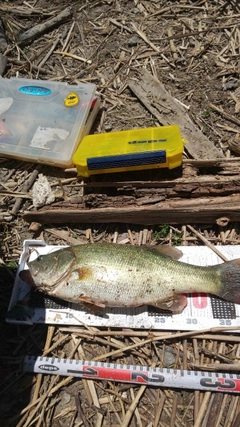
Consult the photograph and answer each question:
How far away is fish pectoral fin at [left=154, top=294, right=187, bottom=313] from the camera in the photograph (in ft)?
10.9

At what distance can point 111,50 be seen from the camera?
5215 mm

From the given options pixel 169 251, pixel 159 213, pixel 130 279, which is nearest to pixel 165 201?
pixel 159 213

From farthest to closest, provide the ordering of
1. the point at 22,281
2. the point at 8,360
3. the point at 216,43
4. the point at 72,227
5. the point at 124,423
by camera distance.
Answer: the point at 216,43 → the point at 72,227 → the point at 22,281 → the point at 8,360 → the point at 124,423

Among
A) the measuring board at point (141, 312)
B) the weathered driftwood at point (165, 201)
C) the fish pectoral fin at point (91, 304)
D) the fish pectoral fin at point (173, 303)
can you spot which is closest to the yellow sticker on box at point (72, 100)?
the weathered driftwood at point (165, 201)

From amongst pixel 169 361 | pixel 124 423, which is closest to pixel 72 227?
pixel 169 361

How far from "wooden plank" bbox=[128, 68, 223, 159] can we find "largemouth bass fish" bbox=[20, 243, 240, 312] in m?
1.39

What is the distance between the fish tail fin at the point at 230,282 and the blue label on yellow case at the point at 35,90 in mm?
3203

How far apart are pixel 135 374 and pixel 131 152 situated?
208cm

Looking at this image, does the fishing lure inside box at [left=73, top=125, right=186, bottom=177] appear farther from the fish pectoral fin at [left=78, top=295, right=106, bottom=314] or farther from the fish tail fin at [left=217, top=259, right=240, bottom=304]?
the fish pectoral fin at [left=78, top=295, right=106, bottom=314]

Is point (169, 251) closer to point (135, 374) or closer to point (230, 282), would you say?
point (230, 282)

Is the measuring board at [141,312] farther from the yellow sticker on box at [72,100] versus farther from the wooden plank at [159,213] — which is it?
the yellow sticker on box at [72,100]

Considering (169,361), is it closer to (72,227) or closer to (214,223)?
(214,223)

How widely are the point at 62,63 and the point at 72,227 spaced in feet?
8.46

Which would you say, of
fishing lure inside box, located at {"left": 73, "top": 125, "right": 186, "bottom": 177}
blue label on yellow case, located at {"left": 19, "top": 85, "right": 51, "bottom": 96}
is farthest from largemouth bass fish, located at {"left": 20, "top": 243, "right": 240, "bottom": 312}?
blue label on yellow case, located at {"left": 19, "top": 85, "right": 51, "bottom": 96}
